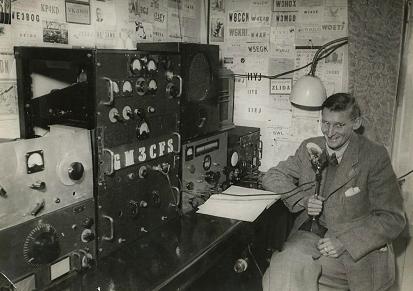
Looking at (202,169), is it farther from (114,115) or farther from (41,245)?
(41,245)

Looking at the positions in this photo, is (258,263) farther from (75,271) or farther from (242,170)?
(75,271)

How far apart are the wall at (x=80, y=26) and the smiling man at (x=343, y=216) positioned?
3.87 feet

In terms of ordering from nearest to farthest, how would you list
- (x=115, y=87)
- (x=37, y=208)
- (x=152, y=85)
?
(x=37, y=208) → (x=115, y=87) → (x=152, y=85)

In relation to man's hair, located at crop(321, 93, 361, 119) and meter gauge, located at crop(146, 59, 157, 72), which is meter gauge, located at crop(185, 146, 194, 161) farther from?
man's hair, located at crop(321, 93, 361, 119)

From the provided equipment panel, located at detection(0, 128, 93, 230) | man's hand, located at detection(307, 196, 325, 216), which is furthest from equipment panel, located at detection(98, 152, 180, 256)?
man's hand, located at detection(307, 196, 325, 216)

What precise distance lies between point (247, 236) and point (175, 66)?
932 millimetres

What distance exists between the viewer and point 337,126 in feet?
7.67

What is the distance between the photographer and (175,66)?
2.00 m

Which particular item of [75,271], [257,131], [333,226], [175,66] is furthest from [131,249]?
[257,131]

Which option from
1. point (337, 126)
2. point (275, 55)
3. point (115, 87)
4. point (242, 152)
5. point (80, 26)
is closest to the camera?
point (115, 87)

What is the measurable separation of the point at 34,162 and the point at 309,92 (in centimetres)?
181

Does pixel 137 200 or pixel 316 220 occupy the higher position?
pixel 137 200

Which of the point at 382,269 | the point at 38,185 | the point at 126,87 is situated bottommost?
the point at 382,269

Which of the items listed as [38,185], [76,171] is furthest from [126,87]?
[38,185]
